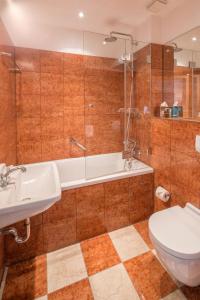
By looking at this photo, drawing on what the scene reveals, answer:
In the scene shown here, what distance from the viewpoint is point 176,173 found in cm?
190

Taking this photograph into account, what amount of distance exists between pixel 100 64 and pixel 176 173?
1.82 metres

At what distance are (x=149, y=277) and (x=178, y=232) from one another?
1.58 feet

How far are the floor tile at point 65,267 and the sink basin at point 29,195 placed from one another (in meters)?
0.70

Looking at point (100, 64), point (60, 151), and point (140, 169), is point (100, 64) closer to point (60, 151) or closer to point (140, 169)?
point (60, 151)

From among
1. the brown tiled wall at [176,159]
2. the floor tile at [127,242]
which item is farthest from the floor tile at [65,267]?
the brown tiled wall at [176,159]

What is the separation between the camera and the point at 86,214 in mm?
1872

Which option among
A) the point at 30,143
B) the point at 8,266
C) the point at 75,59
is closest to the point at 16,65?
the point at 75,59

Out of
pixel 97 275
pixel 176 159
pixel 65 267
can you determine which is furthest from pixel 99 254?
pixel 176 159

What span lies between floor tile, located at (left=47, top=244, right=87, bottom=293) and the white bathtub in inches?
24.8

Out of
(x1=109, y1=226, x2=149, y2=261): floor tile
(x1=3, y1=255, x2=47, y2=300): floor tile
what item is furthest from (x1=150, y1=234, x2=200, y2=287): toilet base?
(x1=3, y1=255, x2=47, y2=300): floor tile

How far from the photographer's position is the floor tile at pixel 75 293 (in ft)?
4.34

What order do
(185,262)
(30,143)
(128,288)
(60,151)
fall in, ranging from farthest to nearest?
(60,151), (30,143), (128,288), (185,262)

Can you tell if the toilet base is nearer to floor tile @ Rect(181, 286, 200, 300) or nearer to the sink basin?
A: floor tile @ Rect(181, 286, 200, 300)

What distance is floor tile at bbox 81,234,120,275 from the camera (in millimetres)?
1590
